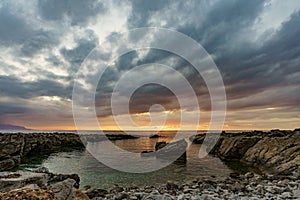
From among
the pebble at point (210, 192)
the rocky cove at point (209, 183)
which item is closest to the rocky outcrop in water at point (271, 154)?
the rocky cove at point (209, 183)

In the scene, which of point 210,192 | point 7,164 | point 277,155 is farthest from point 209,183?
point 7,164

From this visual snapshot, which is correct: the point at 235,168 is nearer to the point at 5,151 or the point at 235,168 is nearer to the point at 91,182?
the point at 91,182

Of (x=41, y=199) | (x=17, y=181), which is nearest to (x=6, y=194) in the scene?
(x=41, y=199)

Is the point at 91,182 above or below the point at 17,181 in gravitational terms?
below

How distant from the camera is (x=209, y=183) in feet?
62.8

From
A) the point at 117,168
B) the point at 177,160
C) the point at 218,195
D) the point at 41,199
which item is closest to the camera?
the point at 41,199

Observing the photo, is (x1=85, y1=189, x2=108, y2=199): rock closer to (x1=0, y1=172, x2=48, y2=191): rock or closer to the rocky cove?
the rocky cove

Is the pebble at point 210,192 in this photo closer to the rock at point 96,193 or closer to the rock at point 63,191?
the rock at point 96,193

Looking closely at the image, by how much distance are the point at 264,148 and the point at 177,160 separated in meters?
11.5

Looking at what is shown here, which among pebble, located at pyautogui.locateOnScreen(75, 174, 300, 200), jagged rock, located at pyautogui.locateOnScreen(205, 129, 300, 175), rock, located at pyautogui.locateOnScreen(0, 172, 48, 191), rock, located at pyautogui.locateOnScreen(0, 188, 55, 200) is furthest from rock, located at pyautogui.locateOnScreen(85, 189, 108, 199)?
jagged rock, located at pyautogui.locateOnScreen(205, 129, 300, 175)

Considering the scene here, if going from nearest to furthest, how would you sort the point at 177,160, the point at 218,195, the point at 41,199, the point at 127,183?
the point at 41,199 → the point at 218,195 → the point at 127,183 → the point at 177,160

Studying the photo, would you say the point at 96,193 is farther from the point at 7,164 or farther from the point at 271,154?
the point at 271,154

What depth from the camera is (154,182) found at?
20781 millimetres

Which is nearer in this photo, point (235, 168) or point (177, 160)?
point (235, 168)
